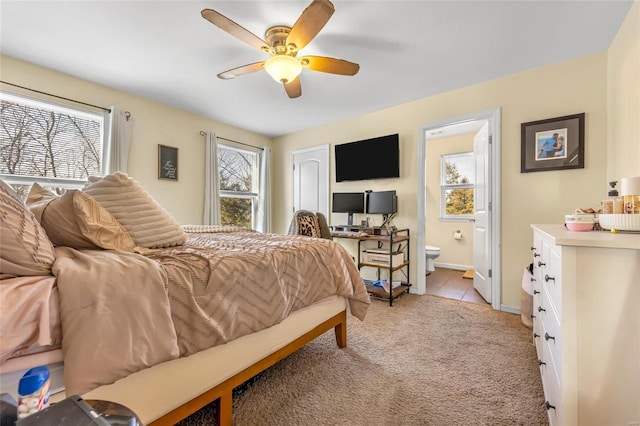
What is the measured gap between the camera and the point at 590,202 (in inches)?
93.7

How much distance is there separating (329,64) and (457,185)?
3569 mm

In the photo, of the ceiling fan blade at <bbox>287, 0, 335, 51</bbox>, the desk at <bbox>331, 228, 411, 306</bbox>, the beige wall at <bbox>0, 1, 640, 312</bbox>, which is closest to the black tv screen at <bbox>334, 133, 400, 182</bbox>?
the beige wall at <bbox>0, 1, 640, 312</bbox>

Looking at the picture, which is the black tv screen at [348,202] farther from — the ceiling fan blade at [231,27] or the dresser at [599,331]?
the dresser at [599,331]

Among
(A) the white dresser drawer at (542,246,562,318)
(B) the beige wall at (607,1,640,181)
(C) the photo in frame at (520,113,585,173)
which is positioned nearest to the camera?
(A) the white dresser drawer at (542,246,562,318)

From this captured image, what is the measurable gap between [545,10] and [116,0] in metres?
2.93

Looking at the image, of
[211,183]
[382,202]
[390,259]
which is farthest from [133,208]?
[382,202]

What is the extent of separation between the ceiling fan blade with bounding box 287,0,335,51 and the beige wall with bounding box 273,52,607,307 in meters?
1.52

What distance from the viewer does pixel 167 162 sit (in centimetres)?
351

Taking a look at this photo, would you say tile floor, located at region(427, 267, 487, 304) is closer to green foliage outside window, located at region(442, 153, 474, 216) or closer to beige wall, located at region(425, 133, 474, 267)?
beige wall, located at region(425, 133, 474, 267)

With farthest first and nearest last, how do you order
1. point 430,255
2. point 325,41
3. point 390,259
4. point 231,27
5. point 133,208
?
point 430,255
point 390,259
point 325,41
point 231,27
point 133,208

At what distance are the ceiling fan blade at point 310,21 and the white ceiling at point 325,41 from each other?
23cm

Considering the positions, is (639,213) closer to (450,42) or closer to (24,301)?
(450,42)

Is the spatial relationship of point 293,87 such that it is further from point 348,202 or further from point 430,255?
point 430,255

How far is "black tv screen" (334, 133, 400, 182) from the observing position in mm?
3521
